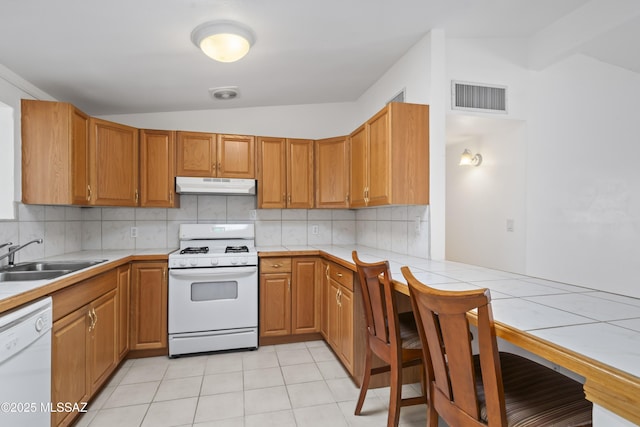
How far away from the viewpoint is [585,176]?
2.54 meters

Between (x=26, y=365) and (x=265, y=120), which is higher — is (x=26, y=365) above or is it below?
below

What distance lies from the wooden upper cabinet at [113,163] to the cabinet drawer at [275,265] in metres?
1.32

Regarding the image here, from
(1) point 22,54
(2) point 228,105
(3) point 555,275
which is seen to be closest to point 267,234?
(2) point 228,105

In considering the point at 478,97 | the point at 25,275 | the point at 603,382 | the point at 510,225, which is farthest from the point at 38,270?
the point at 510,225

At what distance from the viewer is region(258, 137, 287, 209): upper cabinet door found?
3.38 meters

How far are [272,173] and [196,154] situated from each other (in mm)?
757

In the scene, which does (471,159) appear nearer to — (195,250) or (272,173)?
(272,173)

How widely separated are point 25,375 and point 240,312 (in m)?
1.71

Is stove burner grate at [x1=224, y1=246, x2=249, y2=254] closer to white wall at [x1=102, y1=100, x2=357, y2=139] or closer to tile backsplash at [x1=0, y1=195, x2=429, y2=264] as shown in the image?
tile backsplash at [x1=0, y1=195, x2=429, y2=264]

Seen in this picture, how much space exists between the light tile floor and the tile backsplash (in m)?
1.12

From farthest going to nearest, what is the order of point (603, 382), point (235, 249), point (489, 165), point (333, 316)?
point (489, 165)
point (235, 249)
point (333, 316)
point (603, 382)

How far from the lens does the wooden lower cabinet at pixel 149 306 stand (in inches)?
112

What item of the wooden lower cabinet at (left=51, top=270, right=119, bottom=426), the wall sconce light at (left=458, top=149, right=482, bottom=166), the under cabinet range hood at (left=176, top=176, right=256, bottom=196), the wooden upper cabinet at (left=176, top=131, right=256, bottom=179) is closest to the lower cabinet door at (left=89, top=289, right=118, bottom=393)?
the wooden lower cabinet at (left=51, top=270, right=119, bottom=426)

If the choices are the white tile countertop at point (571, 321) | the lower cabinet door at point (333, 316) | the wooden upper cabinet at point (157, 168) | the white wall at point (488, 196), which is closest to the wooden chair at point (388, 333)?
the white tile countertop at point (571, 321)
